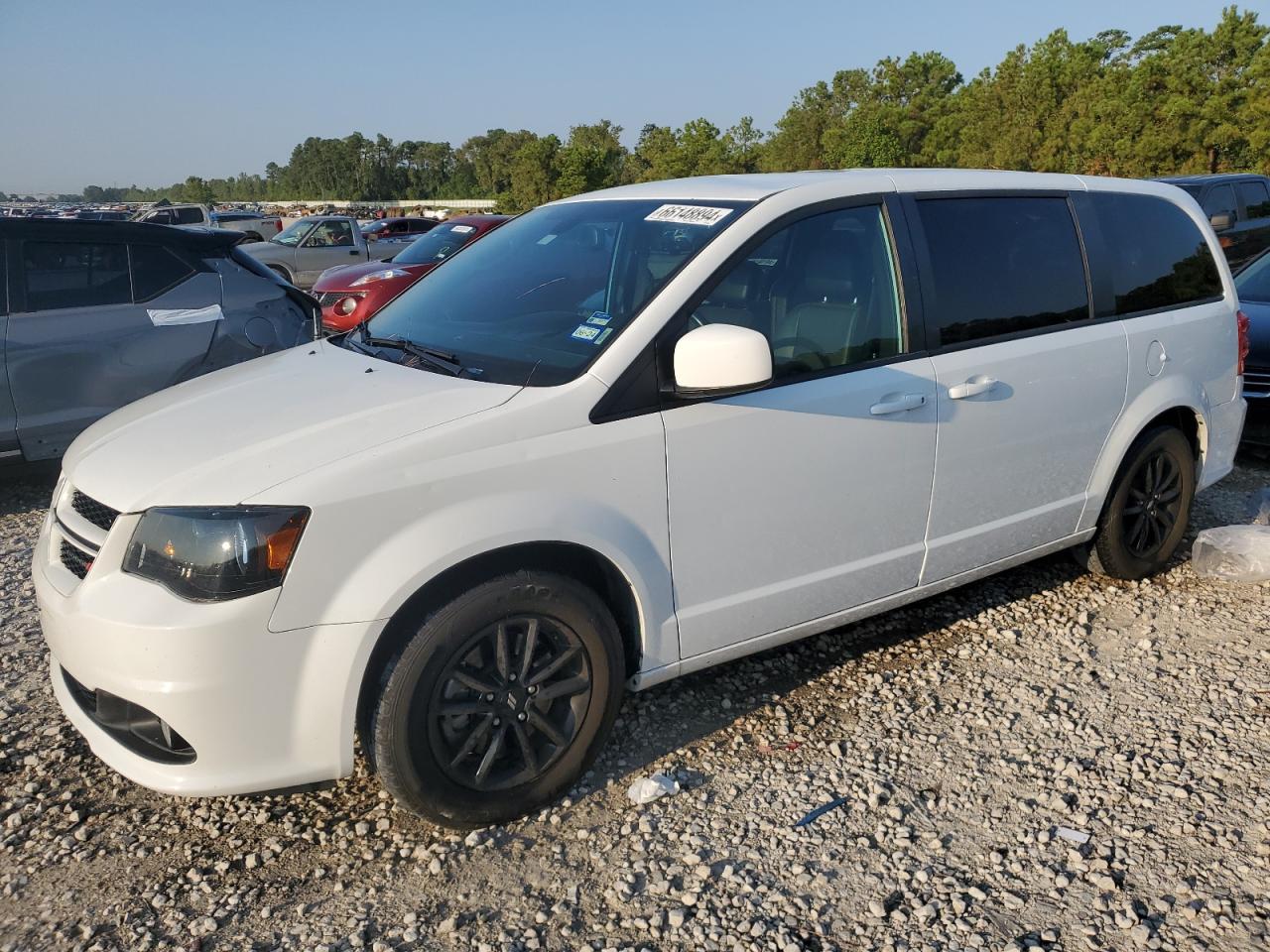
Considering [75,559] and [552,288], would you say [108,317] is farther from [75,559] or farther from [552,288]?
[552,288]

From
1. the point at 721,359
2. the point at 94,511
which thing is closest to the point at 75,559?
the point at 94,511

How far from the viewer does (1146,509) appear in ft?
15.0

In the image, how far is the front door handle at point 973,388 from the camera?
3535mm

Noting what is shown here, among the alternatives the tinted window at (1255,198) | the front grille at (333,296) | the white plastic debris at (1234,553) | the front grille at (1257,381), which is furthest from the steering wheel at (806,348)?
the tinted window at (1255,198)

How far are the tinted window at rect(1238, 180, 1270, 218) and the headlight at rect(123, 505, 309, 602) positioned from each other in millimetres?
15408

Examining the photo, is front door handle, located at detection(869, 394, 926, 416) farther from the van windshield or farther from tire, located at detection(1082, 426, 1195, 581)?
tire, located at detection(1082, 426, 1195, 581)

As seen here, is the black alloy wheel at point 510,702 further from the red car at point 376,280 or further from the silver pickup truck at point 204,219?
the silver pickup truck at point 204,219

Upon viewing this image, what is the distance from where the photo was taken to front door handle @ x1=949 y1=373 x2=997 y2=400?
3.54 m

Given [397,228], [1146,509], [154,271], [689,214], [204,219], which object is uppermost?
[204,219]

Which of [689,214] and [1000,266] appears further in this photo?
[1000,266]

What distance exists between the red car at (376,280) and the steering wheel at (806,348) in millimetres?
6691

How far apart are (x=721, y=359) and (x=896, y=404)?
0.90 meters

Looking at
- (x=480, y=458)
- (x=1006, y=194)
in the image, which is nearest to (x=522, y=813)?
(x=480, y=458)

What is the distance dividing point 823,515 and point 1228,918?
153 cm
